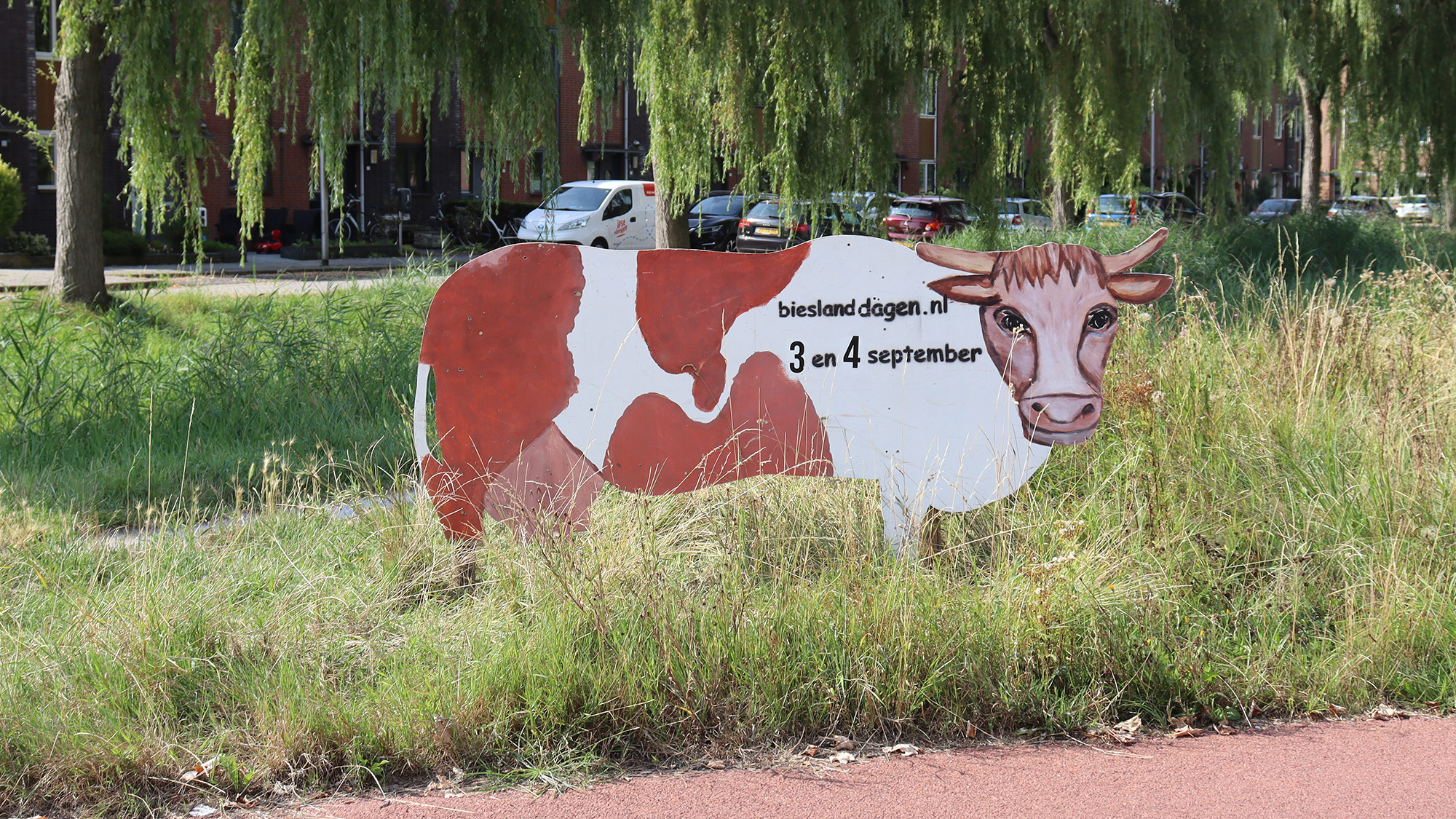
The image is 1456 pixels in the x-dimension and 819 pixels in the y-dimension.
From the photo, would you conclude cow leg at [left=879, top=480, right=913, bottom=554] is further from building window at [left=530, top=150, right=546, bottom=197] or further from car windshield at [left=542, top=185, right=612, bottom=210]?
car windshield at [left=542, top=185, right=612, bottom=210]

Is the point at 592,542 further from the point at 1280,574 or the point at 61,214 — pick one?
the point at 61,214

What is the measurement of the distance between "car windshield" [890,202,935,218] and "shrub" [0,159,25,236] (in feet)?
A: 54.4

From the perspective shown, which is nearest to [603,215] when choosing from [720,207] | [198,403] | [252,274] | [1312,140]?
[720,207]

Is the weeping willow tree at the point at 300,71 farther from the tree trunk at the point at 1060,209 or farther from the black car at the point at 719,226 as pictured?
the black car at the point at 719,226

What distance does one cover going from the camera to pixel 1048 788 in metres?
3.30

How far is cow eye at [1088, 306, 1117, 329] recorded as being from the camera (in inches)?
179

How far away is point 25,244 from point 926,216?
57.4 feet

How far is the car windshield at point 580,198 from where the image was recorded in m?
26.1

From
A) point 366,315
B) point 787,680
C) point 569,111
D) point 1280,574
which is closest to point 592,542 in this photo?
point 787,680

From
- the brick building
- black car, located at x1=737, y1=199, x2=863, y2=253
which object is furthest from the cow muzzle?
the brick building

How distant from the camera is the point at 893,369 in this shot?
450 cm

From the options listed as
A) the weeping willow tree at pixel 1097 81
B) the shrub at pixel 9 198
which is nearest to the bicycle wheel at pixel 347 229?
the shrub at pixel 9 198

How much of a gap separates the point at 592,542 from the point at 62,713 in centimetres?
160

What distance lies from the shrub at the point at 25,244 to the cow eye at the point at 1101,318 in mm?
24159
